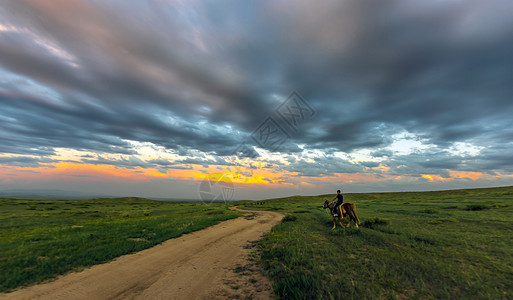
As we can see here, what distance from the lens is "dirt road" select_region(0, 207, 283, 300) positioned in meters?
6.96

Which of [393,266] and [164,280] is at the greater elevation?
[393,266]

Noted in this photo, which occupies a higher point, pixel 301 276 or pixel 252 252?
pixel 301 276

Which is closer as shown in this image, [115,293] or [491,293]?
[491,293]

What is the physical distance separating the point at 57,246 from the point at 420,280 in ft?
65.8

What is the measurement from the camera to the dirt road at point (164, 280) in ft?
22.8

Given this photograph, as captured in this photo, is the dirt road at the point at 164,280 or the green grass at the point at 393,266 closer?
the green grass at the point at 393,266

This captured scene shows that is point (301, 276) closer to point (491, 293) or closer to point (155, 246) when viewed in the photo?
point (491, 293)

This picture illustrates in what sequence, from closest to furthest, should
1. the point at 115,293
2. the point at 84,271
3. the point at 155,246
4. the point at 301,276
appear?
the point at 115,293 → the point at 301,276 → the point at 84,271 → the point at 155,246

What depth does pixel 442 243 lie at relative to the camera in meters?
12.3

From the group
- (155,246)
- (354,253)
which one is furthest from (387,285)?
(155,246)

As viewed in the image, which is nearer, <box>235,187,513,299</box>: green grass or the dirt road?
<box>235,187,513,299</box>: green grass

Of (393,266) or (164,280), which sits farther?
(393,266)

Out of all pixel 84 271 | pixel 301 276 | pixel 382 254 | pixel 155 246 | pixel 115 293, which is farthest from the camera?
pixel 155 246

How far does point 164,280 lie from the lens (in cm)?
811
